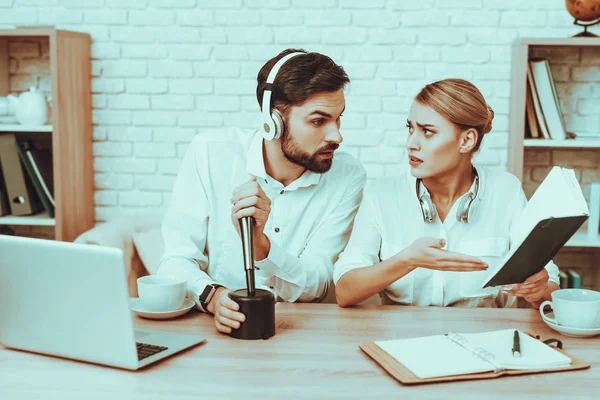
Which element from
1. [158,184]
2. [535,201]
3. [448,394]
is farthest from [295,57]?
[158,184]

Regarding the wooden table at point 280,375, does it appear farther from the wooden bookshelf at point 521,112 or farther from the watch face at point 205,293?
the wooden bookshelf at point 521,112

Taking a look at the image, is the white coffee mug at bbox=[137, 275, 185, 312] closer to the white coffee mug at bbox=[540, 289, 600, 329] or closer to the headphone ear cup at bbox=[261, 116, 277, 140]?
the headphone ear cup at bbox=[261, 116, 277, 140]

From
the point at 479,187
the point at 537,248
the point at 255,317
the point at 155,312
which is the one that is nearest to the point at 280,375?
the point at 255,317

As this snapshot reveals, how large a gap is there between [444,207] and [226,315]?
87 cm

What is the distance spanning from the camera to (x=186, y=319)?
1.52 m

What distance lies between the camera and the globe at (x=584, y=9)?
2.64 meters

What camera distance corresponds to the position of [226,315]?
4.52ft

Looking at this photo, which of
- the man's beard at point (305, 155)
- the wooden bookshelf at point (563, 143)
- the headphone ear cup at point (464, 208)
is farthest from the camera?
the wooden bookshelf at point (563, 143)

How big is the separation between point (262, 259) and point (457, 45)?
172 centimetres

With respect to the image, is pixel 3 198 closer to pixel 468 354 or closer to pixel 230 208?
pixel 230 208

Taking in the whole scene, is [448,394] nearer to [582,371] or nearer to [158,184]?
[582,371]

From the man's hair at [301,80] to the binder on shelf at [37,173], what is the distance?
1.42 meters

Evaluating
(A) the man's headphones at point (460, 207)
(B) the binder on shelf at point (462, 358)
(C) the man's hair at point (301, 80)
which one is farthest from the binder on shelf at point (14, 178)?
(B) the binder on shelf at point (462, 358)

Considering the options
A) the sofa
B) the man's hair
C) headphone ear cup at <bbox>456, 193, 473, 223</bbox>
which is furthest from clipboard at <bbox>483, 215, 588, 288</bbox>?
the sofa
